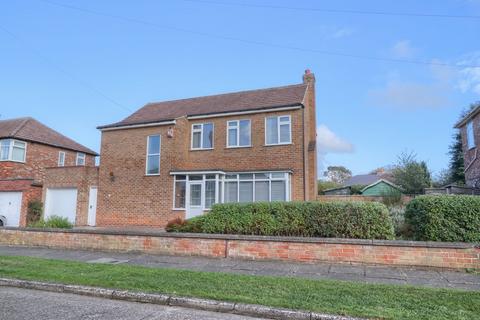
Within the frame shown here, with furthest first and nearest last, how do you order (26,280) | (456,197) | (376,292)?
(456,197) < (26,280) < (376,292)

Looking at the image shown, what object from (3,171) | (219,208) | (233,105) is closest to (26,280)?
(219,208)

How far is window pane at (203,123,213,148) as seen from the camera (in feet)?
63.8

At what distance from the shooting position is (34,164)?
82.8 ft

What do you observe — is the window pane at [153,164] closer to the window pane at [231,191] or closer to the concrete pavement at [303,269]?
the window pane at [231,191]

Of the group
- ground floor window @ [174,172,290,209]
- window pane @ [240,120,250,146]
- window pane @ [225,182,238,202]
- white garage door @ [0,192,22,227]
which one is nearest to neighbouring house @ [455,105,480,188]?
ground floor window @ [174,172,290,209]

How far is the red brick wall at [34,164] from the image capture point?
23.5 m

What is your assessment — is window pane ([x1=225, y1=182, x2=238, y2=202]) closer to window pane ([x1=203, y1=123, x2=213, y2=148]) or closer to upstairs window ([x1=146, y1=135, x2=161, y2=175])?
window pane ([x1=203, y1=123, x2=213, y2=148])

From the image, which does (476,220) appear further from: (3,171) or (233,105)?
(3,171)

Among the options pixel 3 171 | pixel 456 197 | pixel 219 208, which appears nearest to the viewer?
pixel 456 197

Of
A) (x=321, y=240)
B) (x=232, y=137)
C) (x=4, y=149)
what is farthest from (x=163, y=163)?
(x=4, y=149)

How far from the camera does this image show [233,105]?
2017 cm

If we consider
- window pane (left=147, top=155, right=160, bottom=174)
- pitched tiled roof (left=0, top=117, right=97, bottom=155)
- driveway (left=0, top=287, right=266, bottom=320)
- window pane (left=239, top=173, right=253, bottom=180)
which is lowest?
driveway (left=0, top=287, right=266, bottom=320)

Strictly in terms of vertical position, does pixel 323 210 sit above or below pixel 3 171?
below

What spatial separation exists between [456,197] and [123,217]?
16.0 meters
